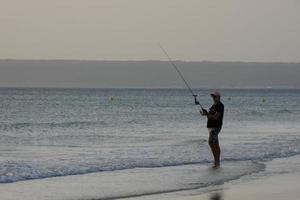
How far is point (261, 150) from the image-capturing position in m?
21.0

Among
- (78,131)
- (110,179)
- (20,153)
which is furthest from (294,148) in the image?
(78,131)

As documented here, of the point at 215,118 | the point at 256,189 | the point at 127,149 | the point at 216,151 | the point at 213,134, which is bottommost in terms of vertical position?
the point at 256,189

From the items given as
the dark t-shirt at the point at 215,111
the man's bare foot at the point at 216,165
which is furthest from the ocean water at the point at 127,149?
the dark t-shirt at the point at 215,111

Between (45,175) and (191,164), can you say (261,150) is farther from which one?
(45,175)

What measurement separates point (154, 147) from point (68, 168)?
6148 millimetres

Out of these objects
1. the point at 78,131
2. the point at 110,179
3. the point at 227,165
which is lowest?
the point at 110,179

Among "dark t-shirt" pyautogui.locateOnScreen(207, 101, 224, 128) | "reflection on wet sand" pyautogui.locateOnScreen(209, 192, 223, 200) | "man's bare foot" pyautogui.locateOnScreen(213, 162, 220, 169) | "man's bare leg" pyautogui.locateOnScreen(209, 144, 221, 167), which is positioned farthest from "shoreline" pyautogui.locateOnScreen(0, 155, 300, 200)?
"dark t-shirt" pyautogui.locateOnScreen(207, 101, 224, 128)

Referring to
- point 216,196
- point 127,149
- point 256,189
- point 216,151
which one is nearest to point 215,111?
point 216,151

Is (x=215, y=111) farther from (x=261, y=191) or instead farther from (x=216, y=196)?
(x=216, y=196)

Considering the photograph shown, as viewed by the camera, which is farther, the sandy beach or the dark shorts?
the dark shorts

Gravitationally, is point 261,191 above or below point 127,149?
below

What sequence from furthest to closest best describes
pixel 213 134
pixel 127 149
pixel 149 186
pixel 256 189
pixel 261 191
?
pixel 127 149, pixel 213 134, pixel 149 186, pixel 256 189, pixel 261 191

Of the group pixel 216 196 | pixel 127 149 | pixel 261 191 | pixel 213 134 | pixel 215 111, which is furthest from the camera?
pixel 127 149

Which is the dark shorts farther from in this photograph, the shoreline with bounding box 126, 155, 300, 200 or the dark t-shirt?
the shoreline with bounding box 126, 155, 300, 200
